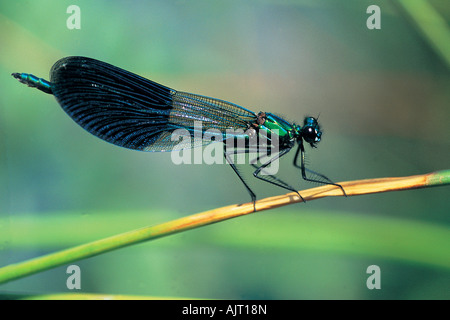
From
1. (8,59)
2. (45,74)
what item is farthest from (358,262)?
(8,59)

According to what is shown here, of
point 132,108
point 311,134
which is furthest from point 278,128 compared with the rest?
point 132,108

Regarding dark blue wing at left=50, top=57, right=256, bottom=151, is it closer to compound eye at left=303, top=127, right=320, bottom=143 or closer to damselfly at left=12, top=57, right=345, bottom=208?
damselfly at left=12, top=57, right=345, bottom=208

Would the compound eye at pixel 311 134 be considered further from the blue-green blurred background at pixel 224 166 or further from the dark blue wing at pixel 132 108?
the dark blue wing at pixel 132 108

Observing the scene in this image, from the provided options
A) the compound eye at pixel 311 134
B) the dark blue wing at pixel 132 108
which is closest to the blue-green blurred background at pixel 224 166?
the compound eye at pixel 311 134

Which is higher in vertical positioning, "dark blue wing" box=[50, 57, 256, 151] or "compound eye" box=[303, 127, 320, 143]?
"dark blue wing" box=[50, 57, 256, 151]

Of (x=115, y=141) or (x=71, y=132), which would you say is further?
(x=71, y=132)

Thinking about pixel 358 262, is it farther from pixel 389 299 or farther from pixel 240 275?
pixel 240 275

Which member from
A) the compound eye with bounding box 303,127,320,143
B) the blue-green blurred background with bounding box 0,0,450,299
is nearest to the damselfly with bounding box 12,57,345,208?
the compound eye with bounding box 303,127,320,143

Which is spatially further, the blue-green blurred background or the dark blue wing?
the blue-green blurred background
